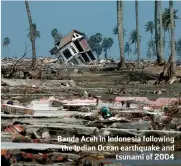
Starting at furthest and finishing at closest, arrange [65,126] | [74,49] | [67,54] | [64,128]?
[67,54] → [74,49] → [65,126] → [64,128]

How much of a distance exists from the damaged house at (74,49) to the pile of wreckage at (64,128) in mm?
72656

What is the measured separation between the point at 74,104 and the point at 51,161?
7684mm

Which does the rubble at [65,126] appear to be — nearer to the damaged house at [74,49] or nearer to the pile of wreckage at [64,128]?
the pile of wreckage at [64,128]

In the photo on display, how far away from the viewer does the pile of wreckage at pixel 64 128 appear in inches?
331

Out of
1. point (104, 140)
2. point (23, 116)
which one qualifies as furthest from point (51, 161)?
point (23, 116)

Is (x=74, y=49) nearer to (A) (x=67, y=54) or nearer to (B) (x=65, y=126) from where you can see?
(A) (x=67, y=54)

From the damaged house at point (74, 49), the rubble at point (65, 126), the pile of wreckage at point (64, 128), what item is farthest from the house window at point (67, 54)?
the pile of wreckage at point (64, 128)

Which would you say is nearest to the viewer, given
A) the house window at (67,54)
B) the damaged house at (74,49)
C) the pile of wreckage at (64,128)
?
the pile of wreckage at (64,128)

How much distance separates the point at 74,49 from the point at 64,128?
3104 inches

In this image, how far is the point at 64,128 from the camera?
36.1ft

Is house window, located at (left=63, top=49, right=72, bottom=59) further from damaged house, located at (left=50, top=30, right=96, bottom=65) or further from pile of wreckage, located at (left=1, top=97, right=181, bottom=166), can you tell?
pile of wreckage, located at (left=1, top=97, right=181, bottom=166)

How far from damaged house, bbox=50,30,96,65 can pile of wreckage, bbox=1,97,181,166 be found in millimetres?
72656

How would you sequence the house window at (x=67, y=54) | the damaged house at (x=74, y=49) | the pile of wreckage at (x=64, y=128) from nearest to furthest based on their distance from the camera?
the pile of wreckage at (x=64, y=128), the damaged house at (x=74, y=49), the house window at (x=67, y=54)

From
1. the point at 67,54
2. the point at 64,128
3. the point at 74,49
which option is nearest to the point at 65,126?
the point at 64,128
